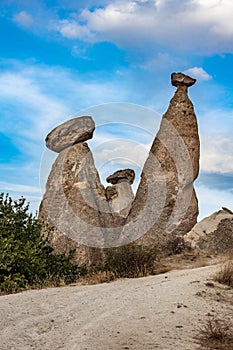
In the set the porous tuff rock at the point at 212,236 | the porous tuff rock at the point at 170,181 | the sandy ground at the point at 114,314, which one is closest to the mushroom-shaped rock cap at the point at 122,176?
the porous tuff rock at the point at 170,181

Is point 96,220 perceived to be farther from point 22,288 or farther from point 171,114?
point 22,288

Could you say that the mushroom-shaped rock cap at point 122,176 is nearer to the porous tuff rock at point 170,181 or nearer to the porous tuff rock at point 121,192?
the porous tuff rock at point 121,192

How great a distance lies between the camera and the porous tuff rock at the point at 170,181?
18422 millimetres

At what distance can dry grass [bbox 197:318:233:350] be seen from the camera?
6453 mm

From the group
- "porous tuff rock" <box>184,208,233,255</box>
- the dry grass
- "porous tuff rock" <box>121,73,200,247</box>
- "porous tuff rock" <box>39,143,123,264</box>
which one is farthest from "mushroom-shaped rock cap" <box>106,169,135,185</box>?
the dry grass

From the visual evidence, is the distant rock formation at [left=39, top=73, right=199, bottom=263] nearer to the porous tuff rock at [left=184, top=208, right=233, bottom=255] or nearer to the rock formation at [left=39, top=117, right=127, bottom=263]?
the rock formation at [left=39, top=117, right=127, bottom=263]

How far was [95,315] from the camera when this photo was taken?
26.1ft

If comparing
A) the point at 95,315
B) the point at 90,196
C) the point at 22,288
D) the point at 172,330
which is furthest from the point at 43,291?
the point at 90,196

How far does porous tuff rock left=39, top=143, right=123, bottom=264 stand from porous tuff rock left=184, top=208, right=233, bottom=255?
3100mm

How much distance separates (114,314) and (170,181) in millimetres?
11094

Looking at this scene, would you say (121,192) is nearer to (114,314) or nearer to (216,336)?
(114,314)

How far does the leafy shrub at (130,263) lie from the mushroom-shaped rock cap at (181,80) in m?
7.86

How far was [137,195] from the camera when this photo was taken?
1931 centimetres

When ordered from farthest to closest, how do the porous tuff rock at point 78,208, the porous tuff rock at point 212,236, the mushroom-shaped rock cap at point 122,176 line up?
the mushroom-shaped rock cap at point 122,176
the porous tuff rock at point 78,208
the porous tuff rock at point 212,236
